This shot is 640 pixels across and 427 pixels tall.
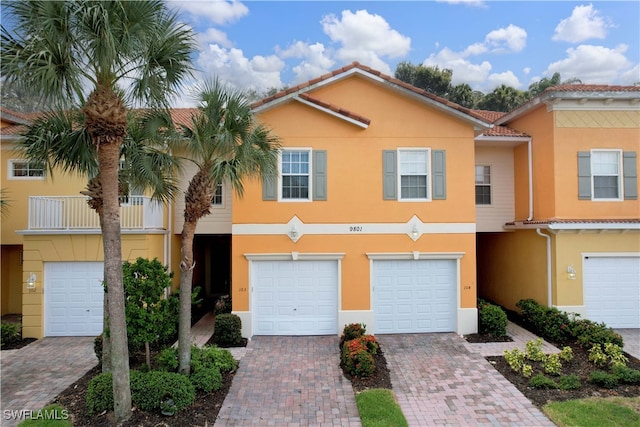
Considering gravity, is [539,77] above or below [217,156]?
above

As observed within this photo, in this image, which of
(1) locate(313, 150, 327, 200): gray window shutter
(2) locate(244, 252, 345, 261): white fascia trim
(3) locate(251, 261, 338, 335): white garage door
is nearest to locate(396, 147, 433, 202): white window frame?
(1) locate(313, 150, 327, 200): gray window shutter

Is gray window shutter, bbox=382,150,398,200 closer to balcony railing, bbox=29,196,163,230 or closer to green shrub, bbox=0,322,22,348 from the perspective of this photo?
balcony railing, bbox=29,196,163,230

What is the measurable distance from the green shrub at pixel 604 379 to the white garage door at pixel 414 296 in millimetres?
4009

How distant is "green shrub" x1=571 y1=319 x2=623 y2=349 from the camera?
31.4ft

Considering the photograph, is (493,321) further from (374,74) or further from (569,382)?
(374,74)

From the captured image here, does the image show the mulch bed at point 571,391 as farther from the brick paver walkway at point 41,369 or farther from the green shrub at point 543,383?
the brick paver walkway at point 41,369

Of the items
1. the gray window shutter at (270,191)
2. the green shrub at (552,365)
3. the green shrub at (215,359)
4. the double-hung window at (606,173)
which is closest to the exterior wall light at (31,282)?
the green shrub at (215,359)

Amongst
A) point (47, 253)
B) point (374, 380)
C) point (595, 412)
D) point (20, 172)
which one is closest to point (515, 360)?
point (595, 412)

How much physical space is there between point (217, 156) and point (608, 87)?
1312cm

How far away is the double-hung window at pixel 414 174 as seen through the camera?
38.1ft

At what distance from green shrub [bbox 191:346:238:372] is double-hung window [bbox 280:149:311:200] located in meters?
5.05

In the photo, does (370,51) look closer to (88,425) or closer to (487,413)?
(487,413)

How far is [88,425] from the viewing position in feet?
21.1

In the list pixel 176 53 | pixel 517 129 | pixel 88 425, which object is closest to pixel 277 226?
pixel 176 53
